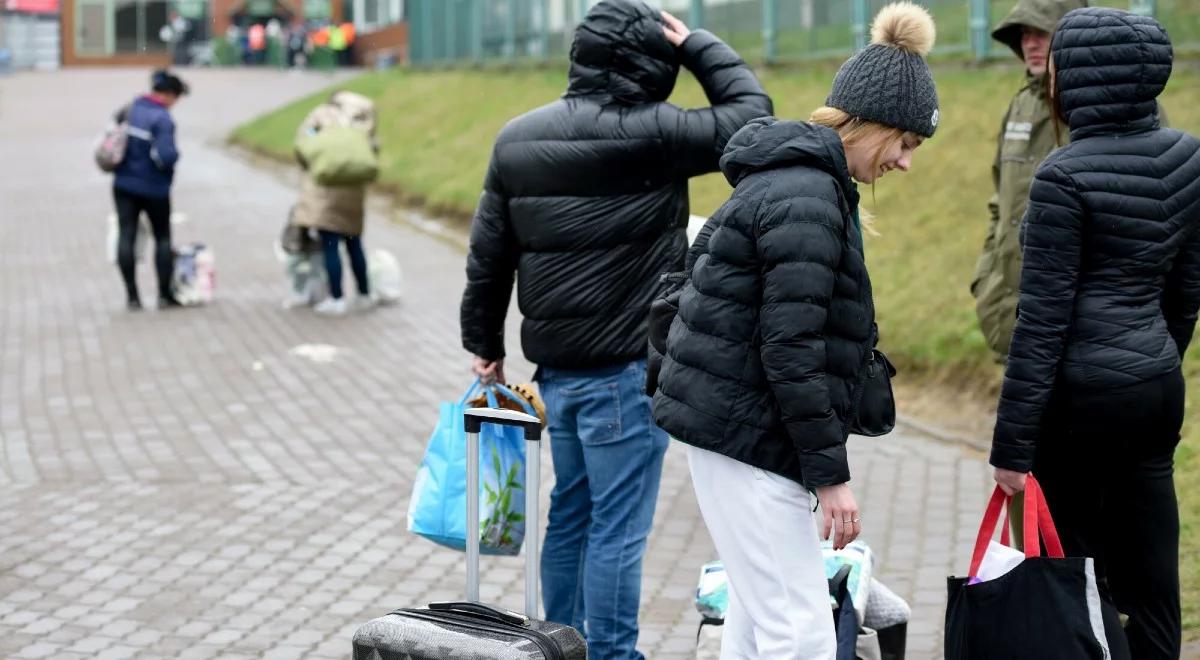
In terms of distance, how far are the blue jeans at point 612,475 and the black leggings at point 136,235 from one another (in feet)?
27.9

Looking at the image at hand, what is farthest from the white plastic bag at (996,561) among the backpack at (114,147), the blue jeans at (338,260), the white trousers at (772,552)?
the backpack at (114,147)

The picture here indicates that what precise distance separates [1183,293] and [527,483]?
170 cm

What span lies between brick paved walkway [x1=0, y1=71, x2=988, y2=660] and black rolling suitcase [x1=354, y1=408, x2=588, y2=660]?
4.45 feet

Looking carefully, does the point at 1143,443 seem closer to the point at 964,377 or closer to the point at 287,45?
the point at 964,377

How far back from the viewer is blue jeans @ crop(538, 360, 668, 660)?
4645mm

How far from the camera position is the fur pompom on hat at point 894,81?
3.54 m

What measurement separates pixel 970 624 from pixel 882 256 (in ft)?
23.7

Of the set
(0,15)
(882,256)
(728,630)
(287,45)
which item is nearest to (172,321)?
(882,256)

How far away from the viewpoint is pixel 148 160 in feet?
40.6

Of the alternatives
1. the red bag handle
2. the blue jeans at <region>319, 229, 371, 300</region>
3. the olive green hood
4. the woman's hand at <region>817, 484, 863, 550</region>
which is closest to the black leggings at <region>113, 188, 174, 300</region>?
the blue jeans at <region>319, 229, 371, 300</region>

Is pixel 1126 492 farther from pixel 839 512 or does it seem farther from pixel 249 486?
pixel 249 486

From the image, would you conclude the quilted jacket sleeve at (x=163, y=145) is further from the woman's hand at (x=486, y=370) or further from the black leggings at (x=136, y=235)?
the woman's hand at (x=486, y=370)

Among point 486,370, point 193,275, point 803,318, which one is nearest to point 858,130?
point 803,318

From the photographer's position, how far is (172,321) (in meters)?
12.5
